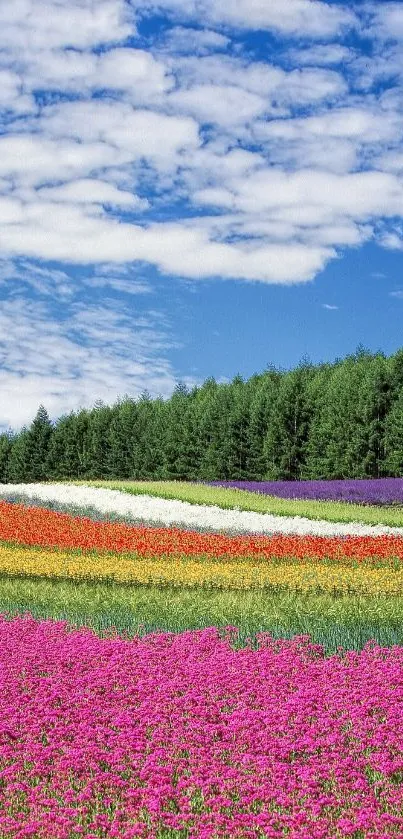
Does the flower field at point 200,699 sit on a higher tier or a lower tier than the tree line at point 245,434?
lower

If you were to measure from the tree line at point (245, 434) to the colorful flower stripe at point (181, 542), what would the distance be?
2472cm

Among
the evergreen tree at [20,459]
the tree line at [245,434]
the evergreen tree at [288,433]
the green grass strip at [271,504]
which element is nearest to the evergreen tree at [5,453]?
the evergreen tree at [20,459]

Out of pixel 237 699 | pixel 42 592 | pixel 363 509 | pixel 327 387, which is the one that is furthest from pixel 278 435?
pixel 237 699

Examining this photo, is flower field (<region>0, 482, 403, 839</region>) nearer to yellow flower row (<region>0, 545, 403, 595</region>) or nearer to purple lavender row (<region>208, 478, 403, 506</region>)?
yellow flower row (<region>0, 545, 403, 595</region>)

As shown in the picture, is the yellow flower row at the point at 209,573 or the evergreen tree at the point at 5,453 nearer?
the yellow flower row at the point at 209,573

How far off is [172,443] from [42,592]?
42.8 m

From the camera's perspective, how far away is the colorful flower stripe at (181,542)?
16.9 metres

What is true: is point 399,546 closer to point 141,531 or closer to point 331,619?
point 141,531

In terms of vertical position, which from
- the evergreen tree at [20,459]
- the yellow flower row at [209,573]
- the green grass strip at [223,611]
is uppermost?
the evergreen tree at [20,459]

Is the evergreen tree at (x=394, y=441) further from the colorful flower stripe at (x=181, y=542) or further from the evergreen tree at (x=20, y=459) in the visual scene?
the evergreen tree at (x=20, y=459)

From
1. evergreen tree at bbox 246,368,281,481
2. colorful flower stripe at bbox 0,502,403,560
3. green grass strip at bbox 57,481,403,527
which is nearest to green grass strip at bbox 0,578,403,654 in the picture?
colorful flower stripe at bbox 0,502,403,560

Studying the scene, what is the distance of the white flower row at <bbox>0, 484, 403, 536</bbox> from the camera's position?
76.6ft

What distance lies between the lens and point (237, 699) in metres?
7.60

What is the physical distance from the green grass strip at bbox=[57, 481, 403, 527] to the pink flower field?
17.3 meters
